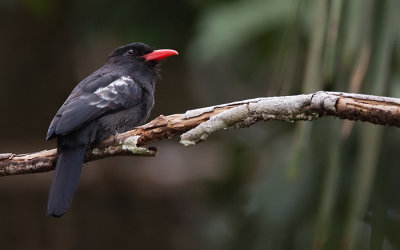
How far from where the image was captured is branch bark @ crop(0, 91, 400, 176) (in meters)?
3.06

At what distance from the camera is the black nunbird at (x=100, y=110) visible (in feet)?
13.1

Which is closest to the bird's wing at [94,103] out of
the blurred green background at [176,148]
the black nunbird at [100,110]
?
the black nunbird at [100,110]

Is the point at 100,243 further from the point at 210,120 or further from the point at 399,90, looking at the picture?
the point at 210,120

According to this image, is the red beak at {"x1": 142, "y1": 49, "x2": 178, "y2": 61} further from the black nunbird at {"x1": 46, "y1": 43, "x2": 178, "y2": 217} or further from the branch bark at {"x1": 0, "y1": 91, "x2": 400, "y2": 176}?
the branch bark at {"x1": 0, "y1": 91, "x2": 400, "y2": 176}

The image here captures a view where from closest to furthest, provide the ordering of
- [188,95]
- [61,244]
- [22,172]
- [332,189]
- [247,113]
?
[332,189], [247,113], [22,172], [61,244], [188,95]

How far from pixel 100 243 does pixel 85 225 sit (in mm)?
233

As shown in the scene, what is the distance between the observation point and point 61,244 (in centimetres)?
759

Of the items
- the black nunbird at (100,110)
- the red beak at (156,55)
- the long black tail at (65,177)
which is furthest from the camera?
the red beak at (156,55)

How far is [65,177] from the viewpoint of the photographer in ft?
13.1

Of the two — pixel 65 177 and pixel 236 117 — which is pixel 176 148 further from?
pixel 236 117

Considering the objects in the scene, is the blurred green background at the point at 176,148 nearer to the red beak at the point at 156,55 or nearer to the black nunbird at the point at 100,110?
the red beak at the point at 156,55

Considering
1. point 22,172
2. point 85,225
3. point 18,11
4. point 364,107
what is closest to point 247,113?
point 364,107

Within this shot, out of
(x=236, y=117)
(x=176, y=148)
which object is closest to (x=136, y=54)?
(x=236, y=117)

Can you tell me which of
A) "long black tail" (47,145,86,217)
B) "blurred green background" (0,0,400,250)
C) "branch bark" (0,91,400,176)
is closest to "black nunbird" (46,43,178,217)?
"long black tail" (47,145,86,217)
